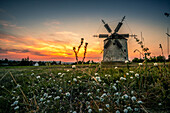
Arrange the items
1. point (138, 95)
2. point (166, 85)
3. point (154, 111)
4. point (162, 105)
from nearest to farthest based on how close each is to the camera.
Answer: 1. point (154, 111)
2. point (162, 105)
3. point (138, 95)
4. point (166, 85)

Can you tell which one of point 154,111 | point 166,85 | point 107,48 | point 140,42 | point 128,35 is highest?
point 128,35

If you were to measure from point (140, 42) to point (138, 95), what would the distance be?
6.58 feet

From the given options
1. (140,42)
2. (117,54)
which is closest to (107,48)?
(117,54)

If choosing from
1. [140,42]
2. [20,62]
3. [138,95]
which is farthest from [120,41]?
[20,62]

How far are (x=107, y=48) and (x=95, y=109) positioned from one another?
66.6 ft

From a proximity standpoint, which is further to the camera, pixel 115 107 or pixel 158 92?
pixel 158 92

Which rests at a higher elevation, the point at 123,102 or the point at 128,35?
the point at 128,35

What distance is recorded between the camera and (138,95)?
2.88 metres

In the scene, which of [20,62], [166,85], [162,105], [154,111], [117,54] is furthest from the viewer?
[20,62]

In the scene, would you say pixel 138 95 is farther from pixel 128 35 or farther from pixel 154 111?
pixel 128 35

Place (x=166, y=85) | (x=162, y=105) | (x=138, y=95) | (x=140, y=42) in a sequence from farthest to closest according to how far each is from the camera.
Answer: (x=140, y=42), (x=166, y=85), (x=138, y=95), (x=162, y=105)

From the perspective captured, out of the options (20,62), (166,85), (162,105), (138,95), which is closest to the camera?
(162,105)

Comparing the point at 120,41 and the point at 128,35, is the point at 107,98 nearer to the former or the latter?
the point at 120,41

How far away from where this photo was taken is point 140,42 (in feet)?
13.3
